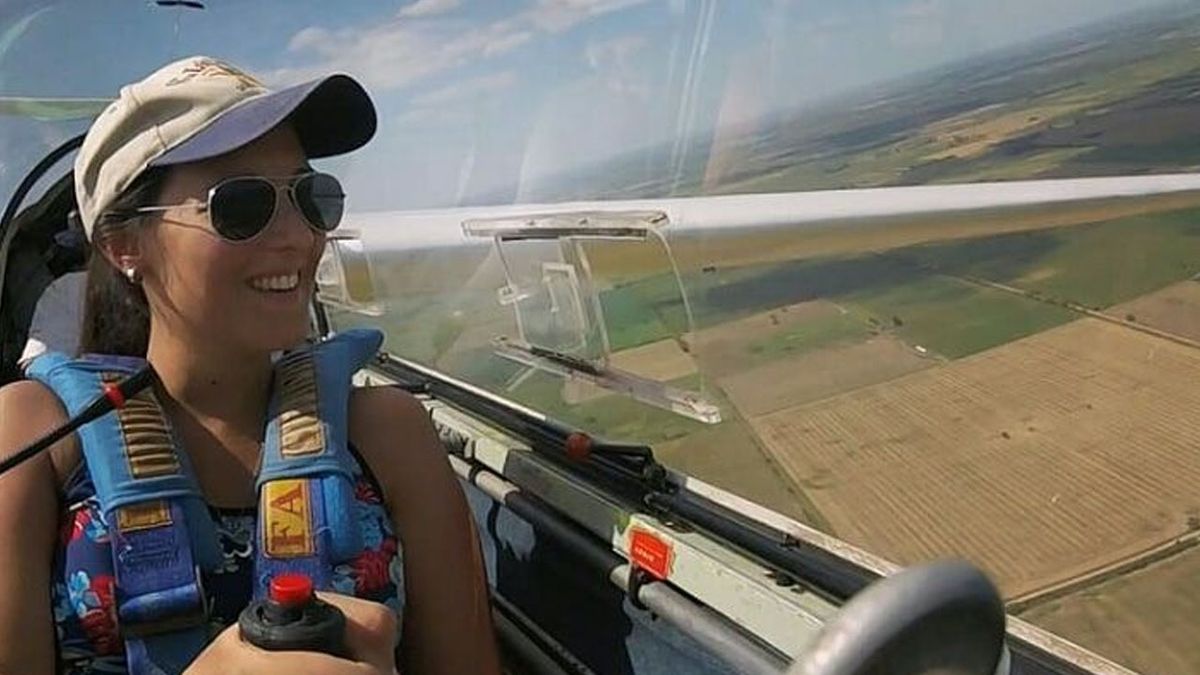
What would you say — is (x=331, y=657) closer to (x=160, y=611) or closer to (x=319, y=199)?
(x=160, y=611)

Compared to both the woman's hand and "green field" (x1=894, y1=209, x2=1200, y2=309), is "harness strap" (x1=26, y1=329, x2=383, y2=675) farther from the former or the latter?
"green field" (x1=894, y1=209, x2=1200, y2=309)

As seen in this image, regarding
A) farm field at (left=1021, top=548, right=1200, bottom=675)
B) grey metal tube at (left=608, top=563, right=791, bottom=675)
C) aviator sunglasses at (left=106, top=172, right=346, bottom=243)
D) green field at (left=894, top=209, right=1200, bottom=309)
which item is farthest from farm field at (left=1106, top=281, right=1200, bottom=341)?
aviator sunglasses at (left=106, top=172, right=346, bottom=243)

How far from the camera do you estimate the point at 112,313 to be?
144 cm

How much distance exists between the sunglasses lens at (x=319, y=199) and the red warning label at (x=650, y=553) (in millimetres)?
538

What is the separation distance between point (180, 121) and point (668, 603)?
0.77m

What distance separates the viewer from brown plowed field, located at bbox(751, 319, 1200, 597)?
1.02m

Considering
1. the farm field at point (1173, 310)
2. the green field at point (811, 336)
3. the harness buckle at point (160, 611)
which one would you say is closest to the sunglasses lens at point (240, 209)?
the harness buckle at point (160, 611)

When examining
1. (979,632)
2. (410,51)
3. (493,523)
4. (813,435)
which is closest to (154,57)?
(410,51)

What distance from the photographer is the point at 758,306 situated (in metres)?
1.44

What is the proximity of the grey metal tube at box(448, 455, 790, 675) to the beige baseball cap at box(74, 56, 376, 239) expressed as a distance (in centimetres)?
65

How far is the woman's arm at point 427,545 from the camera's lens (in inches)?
54.2

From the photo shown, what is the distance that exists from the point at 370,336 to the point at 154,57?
71.3 inches

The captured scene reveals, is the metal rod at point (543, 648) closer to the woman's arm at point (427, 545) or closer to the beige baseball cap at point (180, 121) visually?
the woman's arm at point (427, 545)

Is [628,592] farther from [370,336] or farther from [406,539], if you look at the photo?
[370,336]
